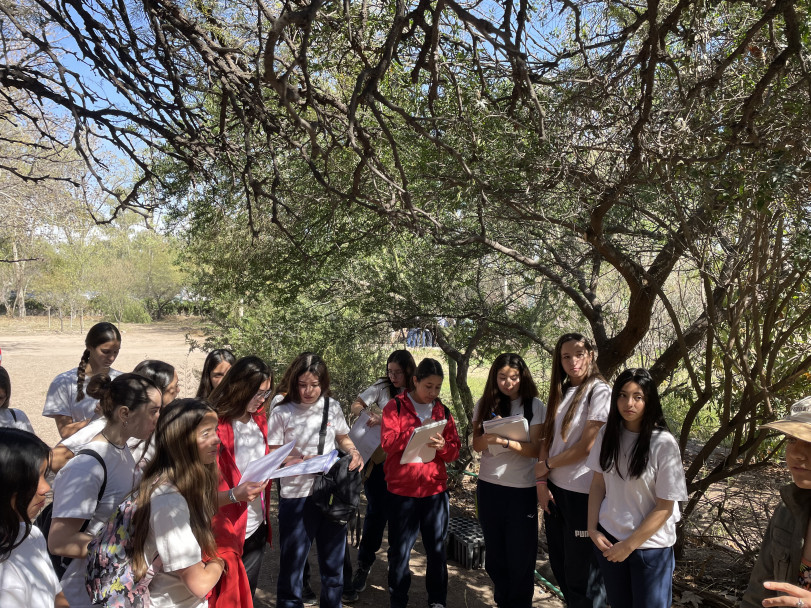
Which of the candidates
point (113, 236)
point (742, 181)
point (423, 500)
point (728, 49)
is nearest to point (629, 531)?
point (423, 500)

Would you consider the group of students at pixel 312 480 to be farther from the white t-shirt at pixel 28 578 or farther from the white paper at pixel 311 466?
the white paper at pixel 311 466

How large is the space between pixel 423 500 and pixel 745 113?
10.00 ft

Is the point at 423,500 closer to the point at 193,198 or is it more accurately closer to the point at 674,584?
the point at 674,584

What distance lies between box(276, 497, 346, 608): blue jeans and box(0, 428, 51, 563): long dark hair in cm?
228

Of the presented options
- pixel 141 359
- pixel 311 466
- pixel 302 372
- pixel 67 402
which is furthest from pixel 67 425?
pixel 141 359

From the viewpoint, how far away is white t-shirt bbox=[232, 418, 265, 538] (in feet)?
12.0

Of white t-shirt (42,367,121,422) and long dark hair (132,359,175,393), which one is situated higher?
long dark hair (132,359,175,393)

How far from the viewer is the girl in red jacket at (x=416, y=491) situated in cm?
448

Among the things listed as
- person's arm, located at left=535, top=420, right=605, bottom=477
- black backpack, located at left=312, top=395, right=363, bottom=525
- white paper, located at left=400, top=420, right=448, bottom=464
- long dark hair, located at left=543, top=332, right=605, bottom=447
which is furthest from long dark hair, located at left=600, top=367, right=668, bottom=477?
black backpack, located at left=312, top=395, right=363, bottom=525

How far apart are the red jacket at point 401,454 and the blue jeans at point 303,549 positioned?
0.53 meters

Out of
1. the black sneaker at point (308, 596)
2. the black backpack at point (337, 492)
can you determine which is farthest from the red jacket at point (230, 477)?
the black sneaker at point (308, 596)

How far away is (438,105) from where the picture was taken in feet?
17.5

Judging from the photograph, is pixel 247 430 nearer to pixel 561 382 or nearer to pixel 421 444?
pixel 421 444

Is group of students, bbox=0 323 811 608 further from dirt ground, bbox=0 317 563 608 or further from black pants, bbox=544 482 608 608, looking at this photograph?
dirt ground, bbox=0 317 563 608
